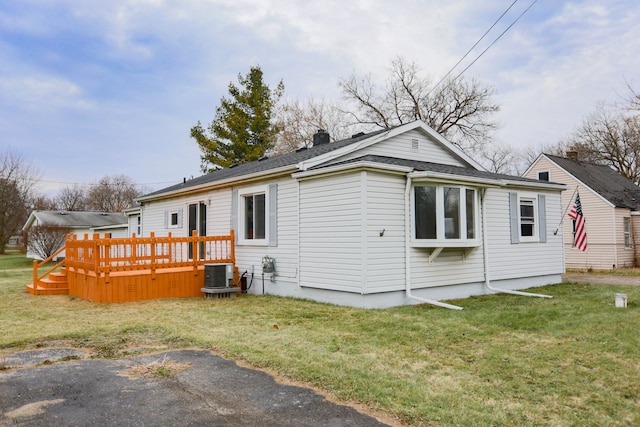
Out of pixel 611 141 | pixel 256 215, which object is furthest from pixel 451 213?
pixel 611 141

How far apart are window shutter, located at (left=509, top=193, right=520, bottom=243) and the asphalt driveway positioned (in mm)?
8402

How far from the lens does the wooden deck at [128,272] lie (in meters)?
8.79

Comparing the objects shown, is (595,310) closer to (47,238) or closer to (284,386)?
(284,386)

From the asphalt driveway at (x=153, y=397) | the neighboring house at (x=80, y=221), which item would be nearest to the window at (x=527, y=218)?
the asphalt driveway at (x=153, y=397)

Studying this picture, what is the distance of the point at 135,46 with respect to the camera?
568 inches

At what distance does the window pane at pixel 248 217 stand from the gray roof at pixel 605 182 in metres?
15.4

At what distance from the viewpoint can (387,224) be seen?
26.3 ft

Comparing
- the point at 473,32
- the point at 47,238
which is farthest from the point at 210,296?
the point at 47,238

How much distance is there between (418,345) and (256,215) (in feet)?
19.6

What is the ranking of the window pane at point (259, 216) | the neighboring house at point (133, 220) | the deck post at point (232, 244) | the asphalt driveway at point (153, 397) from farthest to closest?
the neighboring house at point (133, 220) < the deck post at point (232, 244) < the window pane at point (259, 216) < the asphalt driveway at point (153, 397)

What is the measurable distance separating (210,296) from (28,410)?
6262 millimetres

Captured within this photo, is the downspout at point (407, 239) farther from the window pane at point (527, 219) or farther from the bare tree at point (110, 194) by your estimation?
the bare tree at point (110, 194)

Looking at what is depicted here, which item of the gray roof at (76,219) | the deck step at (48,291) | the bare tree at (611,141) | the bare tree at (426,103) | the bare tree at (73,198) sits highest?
the bare tree at (426,103)

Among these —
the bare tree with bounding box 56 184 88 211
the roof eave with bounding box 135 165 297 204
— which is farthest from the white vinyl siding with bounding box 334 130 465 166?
the bare tree with bounding box 56 184 88 211
